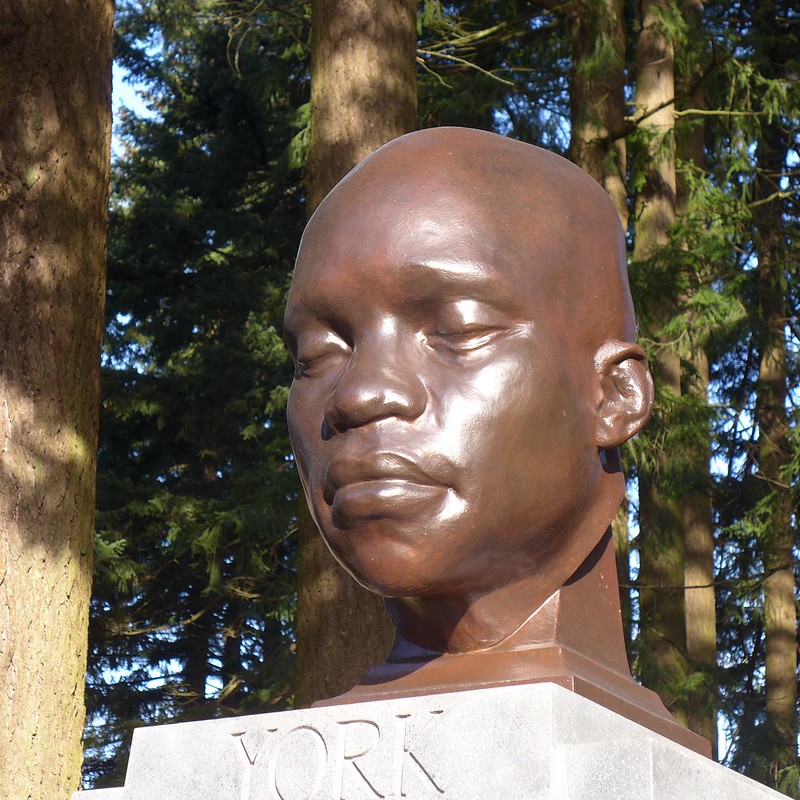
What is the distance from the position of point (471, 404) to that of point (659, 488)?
24.6 feet

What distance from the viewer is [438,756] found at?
2.59m

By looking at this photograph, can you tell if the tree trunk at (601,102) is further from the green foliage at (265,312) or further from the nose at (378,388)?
the nose at (378,388)

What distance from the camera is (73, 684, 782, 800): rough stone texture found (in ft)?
8.17

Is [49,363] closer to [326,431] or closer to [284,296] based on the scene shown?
[326,431]

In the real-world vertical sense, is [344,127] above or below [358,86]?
below

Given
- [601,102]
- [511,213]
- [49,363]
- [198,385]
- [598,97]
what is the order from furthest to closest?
[198,385] < [598,97] < [601,102] < [49,363] < [511,213]

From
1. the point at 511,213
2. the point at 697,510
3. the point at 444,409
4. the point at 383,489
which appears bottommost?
the point at 383,489

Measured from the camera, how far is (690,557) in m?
12.6

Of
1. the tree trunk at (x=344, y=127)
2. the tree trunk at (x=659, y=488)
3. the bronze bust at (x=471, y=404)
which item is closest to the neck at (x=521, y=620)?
the bronze bust at (x=471, y=404)

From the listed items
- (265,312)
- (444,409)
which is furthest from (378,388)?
(265,312)

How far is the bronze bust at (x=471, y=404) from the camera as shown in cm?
282

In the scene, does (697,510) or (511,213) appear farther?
(697,510)

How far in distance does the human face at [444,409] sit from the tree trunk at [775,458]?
801 cm

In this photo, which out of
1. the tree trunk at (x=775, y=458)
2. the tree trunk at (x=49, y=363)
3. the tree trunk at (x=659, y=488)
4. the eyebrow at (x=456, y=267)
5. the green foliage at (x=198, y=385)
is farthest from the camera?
the green foliage at (x=198, y=385)
